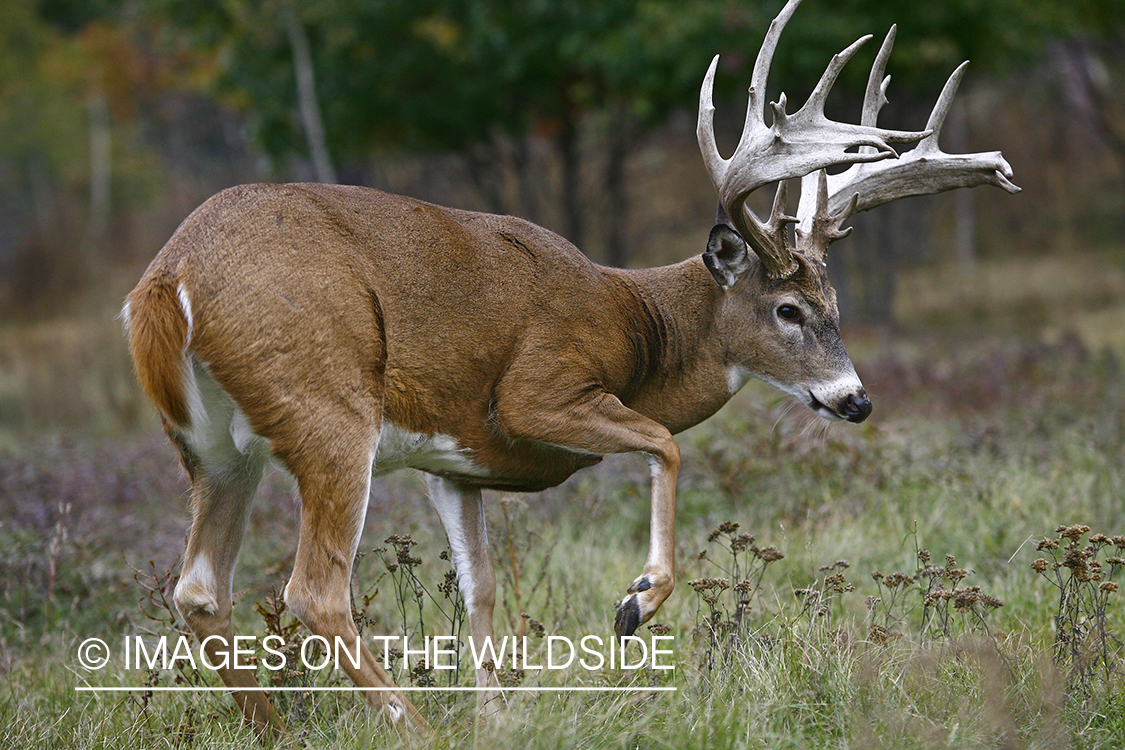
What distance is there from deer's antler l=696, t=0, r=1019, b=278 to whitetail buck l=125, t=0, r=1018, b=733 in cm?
1

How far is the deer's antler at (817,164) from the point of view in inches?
168

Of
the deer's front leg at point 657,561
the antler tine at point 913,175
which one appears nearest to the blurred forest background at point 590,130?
the antler tine at point 913,175

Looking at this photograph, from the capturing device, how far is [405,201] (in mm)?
4262

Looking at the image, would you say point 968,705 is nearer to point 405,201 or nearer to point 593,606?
point 593,606

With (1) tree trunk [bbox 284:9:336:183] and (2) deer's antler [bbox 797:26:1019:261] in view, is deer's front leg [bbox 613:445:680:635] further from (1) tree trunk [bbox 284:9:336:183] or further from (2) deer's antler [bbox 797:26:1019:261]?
(1) tree trunk [bbox 284:9:336:183]

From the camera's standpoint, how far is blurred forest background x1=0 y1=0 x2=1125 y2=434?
1462 cm

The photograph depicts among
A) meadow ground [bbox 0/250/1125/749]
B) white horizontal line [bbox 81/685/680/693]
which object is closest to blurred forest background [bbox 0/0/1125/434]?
meadow ground [bbox 0/250/1125/749]

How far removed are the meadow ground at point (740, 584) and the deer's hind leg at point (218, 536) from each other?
12cm

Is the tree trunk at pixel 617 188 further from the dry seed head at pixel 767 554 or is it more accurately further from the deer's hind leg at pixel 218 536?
the deer's hind leg at pixel 218 536

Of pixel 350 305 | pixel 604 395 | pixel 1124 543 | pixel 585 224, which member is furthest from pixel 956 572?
pixel 585 224

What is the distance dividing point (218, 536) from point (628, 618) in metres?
1.49

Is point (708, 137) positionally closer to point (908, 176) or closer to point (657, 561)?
point (908, 176)

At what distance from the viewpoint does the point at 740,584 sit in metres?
3.97

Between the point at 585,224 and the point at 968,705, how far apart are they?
16573 millimetres
